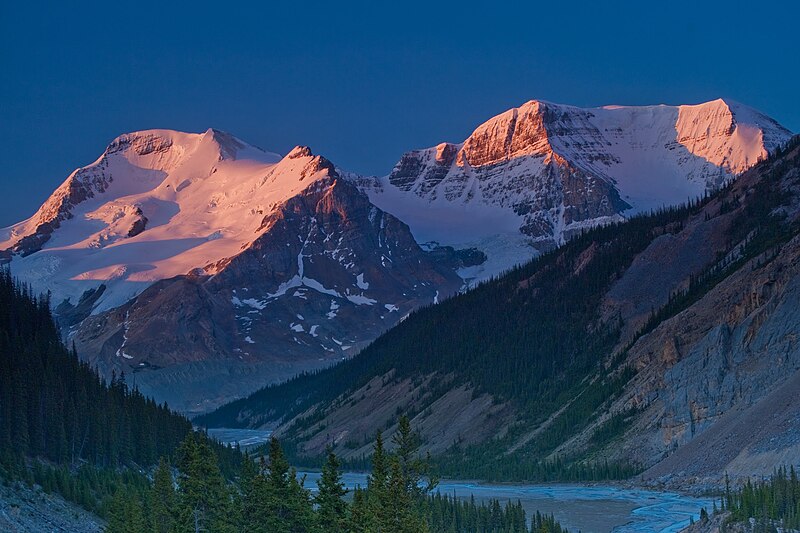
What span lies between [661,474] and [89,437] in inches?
→ 2467

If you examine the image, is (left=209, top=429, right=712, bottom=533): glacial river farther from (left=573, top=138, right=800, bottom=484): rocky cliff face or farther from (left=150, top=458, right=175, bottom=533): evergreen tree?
(left=150, top=458, right=175, bottom=533): evergreen tree

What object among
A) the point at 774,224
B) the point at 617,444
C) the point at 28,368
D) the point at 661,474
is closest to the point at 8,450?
the point at 28,368

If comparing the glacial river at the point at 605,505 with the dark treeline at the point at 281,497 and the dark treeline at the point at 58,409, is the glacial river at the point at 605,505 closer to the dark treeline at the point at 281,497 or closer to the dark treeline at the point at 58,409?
the dark treeline at the point at 58,409

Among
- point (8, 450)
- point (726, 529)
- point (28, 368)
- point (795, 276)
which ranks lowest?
point (726, 529)

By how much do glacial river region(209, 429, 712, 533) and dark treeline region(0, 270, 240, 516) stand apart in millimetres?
23088

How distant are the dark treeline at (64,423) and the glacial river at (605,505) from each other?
23088 millimetres

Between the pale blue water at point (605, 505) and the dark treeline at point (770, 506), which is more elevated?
the dark treeline at point (770, 506)

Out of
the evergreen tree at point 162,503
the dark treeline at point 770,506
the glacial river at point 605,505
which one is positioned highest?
the evergreen tree at point 162,503

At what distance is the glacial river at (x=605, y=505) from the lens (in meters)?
116

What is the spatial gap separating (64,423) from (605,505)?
5368 centimetres

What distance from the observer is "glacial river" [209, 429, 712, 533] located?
116 metres

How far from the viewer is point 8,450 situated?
300 feet

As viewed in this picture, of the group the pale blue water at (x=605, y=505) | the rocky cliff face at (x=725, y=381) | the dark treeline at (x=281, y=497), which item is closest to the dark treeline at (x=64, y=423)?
the pale blue water at (x=605, y=505)

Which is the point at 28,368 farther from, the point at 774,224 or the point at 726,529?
the point at 774,224
